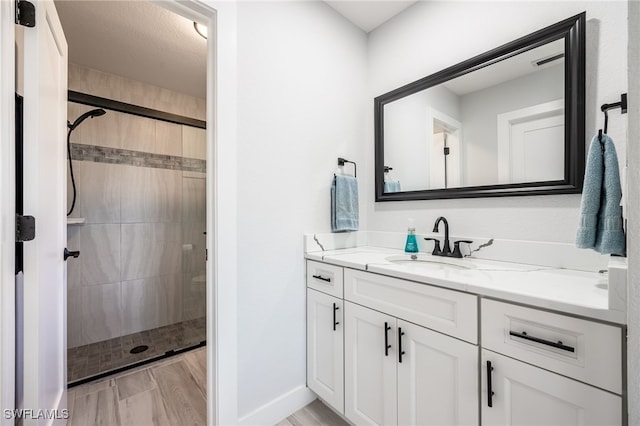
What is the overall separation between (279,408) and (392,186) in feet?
4.92

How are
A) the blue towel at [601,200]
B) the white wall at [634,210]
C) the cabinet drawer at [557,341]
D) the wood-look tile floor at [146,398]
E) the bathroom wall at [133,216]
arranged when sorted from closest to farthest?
1. the white wall at [634,210]
2. the cabinet drawer at [557,341]
3. the blue towel at [601,200]
4. the wood-look tile floor at [146,398]
5. the bathroom wall at [133,216]

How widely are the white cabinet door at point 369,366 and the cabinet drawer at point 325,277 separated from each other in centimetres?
11

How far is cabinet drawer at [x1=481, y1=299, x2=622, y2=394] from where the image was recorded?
2.23 ft

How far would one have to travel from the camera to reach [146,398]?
1677 millimetres

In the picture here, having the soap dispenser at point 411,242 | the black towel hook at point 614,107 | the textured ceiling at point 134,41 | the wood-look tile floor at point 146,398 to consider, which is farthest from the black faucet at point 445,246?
the textured ceiling at point 134,41

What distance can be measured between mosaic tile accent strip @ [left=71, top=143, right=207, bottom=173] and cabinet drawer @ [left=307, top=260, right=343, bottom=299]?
193 cm

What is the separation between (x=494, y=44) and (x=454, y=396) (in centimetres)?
166

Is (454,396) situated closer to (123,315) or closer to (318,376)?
(318,376)

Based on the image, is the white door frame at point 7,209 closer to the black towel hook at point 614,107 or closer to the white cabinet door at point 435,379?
the white cabinet door at point 435,379

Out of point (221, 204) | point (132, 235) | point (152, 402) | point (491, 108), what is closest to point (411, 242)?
point (491, 108)

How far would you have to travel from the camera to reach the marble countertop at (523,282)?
73 centimetres

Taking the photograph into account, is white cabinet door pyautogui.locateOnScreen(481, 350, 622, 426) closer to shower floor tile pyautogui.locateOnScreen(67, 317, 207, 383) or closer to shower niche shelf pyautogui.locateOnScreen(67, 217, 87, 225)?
shower floor tile pyautogui.locateOnScreen(67, 317, 207, 383)

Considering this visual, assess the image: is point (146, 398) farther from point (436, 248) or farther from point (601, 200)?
point (601, 200)

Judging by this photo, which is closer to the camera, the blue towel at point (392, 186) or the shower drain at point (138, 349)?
the blue towel at point (392, 186)
